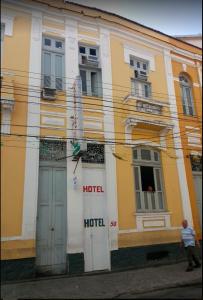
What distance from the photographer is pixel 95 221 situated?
28.8 feet

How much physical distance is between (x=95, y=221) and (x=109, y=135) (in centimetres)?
306

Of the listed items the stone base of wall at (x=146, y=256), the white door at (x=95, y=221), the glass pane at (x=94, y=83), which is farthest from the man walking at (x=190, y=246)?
the glass pane at (x=94, y=83)

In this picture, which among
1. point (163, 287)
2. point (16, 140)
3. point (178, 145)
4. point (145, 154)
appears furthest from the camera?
point (178, 145)

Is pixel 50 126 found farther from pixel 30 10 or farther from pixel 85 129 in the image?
pixel 30 10

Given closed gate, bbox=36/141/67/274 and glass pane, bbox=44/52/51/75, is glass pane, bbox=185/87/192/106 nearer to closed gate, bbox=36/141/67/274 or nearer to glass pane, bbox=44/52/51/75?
glass pane, bbox=44/52/51/75

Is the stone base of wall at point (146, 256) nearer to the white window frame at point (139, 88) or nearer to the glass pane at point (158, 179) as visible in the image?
the glass pane at point (158, 179)

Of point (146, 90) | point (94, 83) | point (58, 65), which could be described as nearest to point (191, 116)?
point (146, 90)

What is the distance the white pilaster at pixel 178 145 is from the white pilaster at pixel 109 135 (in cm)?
298

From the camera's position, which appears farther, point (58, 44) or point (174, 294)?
point (58, 44)

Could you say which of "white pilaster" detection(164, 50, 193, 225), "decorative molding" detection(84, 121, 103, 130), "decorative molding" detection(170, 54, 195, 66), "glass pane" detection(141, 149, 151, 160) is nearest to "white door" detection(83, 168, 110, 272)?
"decorative molding" detection(84, 121, 103, 130)

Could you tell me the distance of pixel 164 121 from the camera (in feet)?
35.4

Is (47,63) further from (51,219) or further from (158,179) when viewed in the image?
(158,179)

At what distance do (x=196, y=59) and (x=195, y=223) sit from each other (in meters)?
8.00

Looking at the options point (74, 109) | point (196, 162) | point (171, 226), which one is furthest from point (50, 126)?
point (196, 162)
